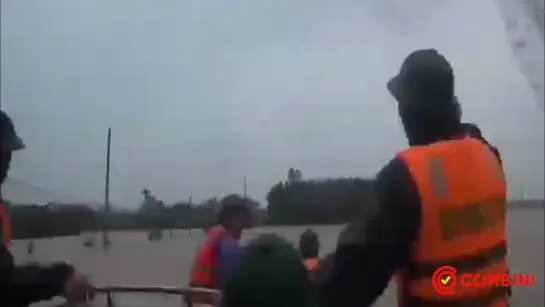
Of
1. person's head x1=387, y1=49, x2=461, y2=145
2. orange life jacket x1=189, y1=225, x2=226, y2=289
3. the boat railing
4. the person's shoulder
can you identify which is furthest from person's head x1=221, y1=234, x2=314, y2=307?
orange life jacket x1=189, y1=225, x2=226, y2=289

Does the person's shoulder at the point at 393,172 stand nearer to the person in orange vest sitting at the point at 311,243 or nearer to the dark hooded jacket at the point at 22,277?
the person in orange vest sitting at the point at 311,243

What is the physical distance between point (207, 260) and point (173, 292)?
44cm

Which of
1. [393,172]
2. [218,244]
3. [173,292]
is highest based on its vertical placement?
[393,172]

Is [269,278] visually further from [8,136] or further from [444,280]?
[8,136]

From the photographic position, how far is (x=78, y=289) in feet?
4.80

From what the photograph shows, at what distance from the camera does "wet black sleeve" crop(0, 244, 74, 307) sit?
4.83 feet

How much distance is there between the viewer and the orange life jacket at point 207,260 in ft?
6.45

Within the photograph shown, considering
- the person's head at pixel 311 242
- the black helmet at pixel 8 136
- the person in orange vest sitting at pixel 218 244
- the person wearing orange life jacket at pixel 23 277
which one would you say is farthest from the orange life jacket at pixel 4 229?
the person's head at pixel 311 242

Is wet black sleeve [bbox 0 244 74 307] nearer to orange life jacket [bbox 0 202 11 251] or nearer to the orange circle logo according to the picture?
orange life jacket [bbox 0 202 11 251]

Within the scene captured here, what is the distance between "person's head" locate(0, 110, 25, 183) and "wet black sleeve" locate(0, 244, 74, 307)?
0.56 ft

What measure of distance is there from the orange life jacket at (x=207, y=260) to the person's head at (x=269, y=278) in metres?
1.06

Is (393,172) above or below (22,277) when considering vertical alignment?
above

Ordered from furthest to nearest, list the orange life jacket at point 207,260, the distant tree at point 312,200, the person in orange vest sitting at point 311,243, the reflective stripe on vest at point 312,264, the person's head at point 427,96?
1. the orange life jacket at point 207,260
2. the distant tree at point 312,200
3. the person in orange vest sitting at point 311,243
4. the person's head at point 427,96
5. the reflective stripe on vest at point 312,264

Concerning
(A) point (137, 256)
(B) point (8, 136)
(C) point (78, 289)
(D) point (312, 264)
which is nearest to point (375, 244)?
(D) point (312, 264)
